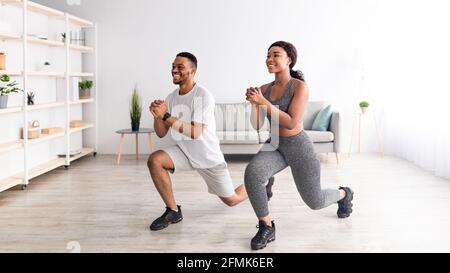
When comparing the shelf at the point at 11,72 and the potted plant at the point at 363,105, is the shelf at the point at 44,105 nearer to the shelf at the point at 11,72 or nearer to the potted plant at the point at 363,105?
the shelf at the point at 11,72

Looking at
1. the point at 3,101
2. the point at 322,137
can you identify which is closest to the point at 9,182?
the point at 3,101

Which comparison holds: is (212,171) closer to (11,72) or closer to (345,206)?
(345,206)

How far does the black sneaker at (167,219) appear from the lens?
354 cm

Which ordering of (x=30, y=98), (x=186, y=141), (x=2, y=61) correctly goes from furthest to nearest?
(x=30, y=98)
(x=2, y=61)
(x=186, y=141)

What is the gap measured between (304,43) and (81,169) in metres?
3.28

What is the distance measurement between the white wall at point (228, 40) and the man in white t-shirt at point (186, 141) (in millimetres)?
3570

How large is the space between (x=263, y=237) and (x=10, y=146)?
102 inches

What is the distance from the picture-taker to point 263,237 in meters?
3.18

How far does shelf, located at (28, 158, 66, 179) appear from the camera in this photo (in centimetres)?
514

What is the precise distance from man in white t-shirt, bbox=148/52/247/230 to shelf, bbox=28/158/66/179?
6.33 ft

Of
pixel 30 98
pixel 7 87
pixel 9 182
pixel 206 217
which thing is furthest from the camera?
pixel 30 98

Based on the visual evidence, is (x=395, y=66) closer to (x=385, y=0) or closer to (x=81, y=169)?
(x=385, y=0)

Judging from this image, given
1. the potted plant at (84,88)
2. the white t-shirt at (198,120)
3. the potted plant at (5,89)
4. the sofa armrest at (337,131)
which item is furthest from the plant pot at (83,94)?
the white t-shirt at (198,120)
